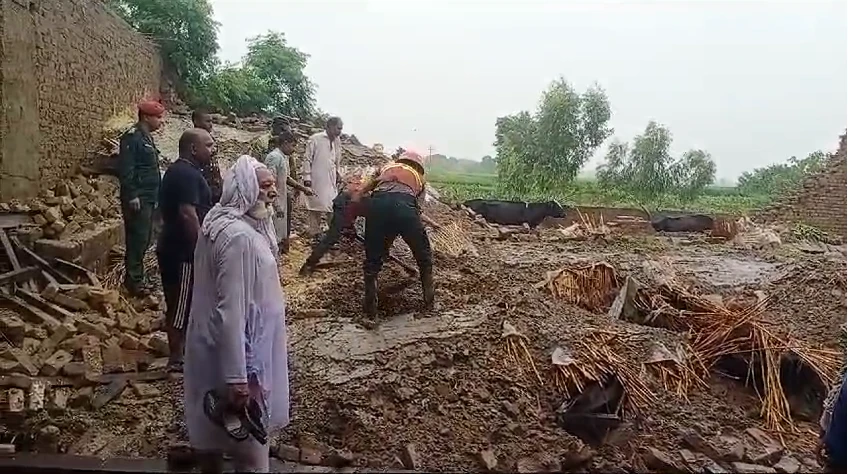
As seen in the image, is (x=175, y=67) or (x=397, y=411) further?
(x=175, y=67)

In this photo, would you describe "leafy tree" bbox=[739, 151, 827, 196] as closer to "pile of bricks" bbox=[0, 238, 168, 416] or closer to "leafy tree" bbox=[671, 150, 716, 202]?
"leafy tree" bbox=[671, 150, 716, 202]

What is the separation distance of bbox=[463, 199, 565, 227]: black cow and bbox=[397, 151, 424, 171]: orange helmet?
195mm

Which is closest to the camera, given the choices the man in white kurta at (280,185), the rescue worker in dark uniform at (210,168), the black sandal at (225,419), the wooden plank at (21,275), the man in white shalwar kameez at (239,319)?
the man in white shalwar kameez at (239,319)

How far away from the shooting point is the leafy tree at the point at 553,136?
2037 mm

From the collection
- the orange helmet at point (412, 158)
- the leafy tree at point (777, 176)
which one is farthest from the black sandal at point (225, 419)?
the leafy tree at point (777, 176)

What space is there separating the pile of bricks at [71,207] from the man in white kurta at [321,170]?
1.88ft

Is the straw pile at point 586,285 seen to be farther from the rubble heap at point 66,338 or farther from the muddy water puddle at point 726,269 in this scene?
the rubble heap at point 66,338

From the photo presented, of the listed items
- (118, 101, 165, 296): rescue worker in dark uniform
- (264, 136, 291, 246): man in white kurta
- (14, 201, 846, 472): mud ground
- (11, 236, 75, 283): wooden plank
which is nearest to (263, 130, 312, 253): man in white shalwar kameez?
(264, 136, 291, 246): man in white kurta

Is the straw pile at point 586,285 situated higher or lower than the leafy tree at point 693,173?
lower

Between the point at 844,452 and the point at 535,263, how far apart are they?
96 centimetres

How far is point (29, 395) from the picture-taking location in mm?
2070

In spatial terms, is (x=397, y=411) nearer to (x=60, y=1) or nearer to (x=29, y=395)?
(x=29, y=395)

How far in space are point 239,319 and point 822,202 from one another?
1.51 meters

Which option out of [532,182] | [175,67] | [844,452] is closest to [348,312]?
[532,182]
